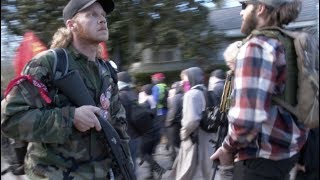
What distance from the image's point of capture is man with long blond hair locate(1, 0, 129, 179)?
2.23 m

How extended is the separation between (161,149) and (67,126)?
6.89 metres

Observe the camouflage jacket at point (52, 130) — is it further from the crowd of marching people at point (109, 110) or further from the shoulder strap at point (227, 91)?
the shoulder strap at point (227, 91)

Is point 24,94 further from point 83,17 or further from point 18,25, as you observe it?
point 18,25

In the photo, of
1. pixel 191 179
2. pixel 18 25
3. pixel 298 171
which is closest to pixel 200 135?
pixel 191 179

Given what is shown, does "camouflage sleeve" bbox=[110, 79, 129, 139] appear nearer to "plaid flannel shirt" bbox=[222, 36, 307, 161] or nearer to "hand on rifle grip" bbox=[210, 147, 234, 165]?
"hand on rifle grip" bbox=[210, 147, 234, 165]

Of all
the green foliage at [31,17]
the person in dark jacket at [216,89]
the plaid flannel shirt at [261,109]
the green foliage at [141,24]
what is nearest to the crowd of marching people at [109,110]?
the plaid flannel shirt at [261,109]

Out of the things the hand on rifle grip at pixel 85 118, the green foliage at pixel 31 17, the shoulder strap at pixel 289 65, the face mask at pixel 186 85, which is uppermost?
the shoulder strap at pixel 289 65

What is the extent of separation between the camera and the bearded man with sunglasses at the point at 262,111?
6.81 ft

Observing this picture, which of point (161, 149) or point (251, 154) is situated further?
point (161, 149)

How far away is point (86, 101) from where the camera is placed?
7.69 ft

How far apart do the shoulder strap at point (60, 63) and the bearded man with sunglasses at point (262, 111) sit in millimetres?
797

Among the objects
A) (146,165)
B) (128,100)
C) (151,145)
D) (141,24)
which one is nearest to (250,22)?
(128,100)

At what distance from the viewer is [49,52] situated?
2348mm

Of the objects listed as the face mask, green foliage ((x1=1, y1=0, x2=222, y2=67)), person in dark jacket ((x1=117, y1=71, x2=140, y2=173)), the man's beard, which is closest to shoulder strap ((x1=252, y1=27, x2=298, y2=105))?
the man's beard
